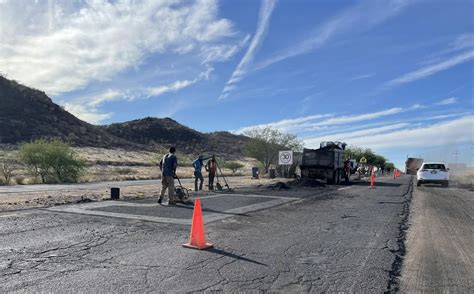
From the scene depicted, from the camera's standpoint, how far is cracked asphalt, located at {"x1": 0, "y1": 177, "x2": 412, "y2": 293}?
5.92 meters

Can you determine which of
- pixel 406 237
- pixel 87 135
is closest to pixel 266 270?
pixel 406 237

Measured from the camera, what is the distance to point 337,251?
26.9 feet

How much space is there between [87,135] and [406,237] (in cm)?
7816

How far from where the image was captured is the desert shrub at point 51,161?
32031mm

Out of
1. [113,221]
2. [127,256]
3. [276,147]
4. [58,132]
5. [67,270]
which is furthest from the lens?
[58,132]

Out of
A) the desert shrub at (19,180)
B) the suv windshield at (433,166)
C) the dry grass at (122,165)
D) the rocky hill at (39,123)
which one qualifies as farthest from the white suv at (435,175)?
the rocky hill at (39,123)

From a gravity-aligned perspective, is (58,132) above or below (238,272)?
above

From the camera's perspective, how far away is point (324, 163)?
33.0 m

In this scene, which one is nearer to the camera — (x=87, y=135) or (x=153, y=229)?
(x=153, y=229)

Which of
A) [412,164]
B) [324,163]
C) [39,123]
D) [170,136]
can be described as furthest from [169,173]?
[170,136]

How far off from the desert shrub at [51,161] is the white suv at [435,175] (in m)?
24.3

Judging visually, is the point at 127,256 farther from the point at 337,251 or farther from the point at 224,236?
the point at 337,251

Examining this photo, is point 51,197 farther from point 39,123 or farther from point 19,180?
point 39,123

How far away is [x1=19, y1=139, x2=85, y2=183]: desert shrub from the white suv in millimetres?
24270
